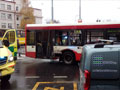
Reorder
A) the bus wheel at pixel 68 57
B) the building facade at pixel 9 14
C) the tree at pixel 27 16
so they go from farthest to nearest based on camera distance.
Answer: the building facade at pixel 9 14 → the tree at pixel 27 16 → the bus wheel at pixel 68 57

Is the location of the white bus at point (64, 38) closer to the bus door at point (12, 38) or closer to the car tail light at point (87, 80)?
the bus door at point (12, 38)

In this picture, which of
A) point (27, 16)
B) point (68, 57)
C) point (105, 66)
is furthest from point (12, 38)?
point (27, 16)

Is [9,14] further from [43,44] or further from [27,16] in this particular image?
[43,44]

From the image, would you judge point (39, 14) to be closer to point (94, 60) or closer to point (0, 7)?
point (0, 7)

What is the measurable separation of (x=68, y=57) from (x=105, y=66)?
807 cm

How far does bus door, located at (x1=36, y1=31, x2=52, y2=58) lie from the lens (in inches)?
448

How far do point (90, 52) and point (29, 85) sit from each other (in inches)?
164

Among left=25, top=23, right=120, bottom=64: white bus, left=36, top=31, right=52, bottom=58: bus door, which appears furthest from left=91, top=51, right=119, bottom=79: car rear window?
left=36, top=31, right=52, bottom=58: bus door

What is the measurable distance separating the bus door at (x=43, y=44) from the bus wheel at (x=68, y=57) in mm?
1017

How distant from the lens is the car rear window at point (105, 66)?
122 inches

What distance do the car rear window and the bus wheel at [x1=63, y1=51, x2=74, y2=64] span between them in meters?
7.87

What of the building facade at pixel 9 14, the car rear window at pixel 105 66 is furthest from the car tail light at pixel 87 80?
the building facade at pixel 9 14

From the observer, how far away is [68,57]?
441 inches

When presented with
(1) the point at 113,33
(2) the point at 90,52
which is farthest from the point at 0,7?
(2) the point at 90,52
